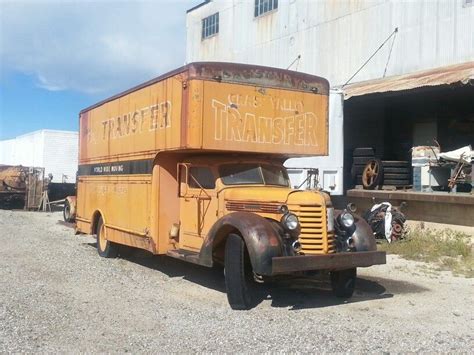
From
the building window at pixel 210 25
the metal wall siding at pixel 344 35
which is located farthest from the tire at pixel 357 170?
the building window at pixel 210 25

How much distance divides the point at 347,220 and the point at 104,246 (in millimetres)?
5887

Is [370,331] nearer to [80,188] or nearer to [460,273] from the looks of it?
[460,273]

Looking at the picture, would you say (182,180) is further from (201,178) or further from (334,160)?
(334,160)

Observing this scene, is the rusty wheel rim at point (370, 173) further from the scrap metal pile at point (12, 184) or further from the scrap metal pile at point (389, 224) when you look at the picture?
the scrap metal pile at point (12, 184)

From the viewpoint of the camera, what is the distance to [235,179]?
8438 mm

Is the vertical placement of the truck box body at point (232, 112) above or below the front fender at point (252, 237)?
above

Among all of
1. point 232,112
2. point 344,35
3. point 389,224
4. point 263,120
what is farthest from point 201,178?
point 344,35

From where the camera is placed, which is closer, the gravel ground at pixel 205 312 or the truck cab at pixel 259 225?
the gravel ground at pixel 205 312

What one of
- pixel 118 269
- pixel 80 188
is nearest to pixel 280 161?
pixel 118 269

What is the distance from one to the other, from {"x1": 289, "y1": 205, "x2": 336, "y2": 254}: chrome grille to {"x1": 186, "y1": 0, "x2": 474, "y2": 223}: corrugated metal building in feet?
20.9

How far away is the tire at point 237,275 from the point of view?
7.23 metres

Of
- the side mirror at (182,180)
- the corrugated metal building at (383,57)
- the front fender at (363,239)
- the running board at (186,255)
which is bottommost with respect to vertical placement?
the running board at (186,255)

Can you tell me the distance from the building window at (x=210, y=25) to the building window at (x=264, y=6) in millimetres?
3077

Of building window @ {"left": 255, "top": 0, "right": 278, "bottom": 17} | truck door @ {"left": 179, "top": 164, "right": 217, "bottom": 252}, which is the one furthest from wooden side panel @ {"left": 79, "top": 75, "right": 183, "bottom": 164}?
building window @ {"left": 255, "top": 0, "right": 278, "bottom": 17}
